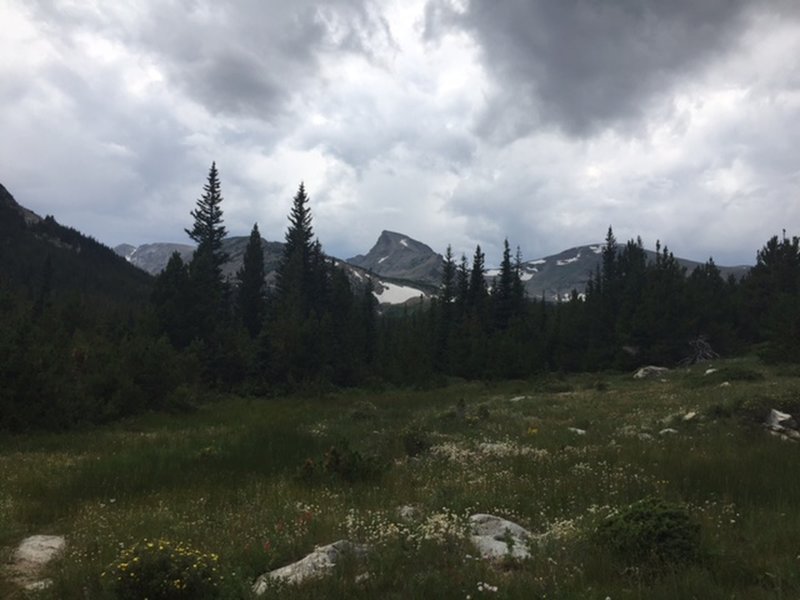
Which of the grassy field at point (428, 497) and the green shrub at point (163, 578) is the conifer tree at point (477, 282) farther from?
the green shrub at point (163, 578)

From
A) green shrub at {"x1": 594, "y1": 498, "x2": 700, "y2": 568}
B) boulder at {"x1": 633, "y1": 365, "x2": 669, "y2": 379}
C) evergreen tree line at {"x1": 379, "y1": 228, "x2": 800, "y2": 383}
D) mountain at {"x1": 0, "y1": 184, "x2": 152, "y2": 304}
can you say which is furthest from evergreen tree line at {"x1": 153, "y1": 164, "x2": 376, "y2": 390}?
mountain at {"x1": 0, "y1": 184, "x2": 152, "y2": 304}

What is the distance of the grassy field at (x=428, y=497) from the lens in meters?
5.56

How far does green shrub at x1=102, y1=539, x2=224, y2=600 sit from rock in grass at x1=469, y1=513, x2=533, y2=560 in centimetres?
305

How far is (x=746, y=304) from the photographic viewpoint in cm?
6091

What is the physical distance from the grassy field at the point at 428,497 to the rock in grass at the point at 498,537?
213 mm

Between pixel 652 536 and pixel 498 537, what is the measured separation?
184cm

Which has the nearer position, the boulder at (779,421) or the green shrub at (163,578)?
the green shrub at (163,578)

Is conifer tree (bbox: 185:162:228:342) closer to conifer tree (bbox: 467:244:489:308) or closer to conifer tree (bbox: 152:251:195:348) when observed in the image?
conifer tree (bbox: 152:251:195:348)

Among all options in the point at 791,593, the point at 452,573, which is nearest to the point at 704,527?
the point at 791,593

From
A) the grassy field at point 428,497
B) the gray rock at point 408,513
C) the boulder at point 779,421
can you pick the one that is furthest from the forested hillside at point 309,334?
the boulder at point 779,421

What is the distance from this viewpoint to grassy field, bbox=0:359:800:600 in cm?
556

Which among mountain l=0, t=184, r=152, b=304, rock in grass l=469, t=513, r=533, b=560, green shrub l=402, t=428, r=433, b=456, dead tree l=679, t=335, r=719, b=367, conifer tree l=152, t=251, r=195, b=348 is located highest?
mountain l=0, t=184, r=152, b=304

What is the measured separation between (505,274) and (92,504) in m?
66.7

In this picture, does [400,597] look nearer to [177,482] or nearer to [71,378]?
[177,482]
